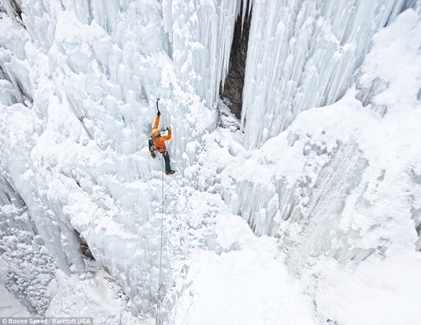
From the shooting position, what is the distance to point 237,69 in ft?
12.9

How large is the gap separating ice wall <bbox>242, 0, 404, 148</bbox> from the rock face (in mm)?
345

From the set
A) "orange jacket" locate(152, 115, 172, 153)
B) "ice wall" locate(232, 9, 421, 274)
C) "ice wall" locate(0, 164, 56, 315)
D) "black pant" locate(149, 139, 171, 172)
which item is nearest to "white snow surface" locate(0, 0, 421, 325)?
"ice wall" locate(232, 9, 421, 274)

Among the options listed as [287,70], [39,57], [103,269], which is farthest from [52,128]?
[287,70]

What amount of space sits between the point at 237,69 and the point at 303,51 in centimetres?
105

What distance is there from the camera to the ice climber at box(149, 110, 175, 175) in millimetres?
3836

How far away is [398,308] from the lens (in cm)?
303

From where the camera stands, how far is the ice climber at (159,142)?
3836 millimetres

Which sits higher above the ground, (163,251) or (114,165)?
(114,165)

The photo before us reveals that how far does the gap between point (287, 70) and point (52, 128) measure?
13.0 feet

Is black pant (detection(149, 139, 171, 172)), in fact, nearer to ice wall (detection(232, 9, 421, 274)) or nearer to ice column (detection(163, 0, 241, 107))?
ice column (detection(163, 0, 241, 107))

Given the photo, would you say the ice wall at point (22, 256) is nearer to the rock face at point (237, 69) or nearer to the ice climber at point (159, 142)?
the ice climber at point (159, 142)

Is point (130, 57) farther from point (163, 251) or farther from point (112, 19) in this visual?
point (163, 251)

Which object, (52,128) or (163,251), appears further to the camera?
(163,251)

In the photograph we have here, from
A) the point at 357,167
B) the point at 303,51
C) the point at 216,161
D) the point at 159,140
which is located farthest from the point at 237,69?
the point at 357,167
